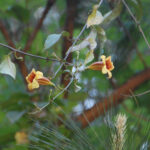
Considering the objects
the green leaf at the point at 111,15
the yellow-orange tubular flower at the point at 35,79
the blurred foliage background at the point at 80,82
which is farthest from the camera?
the blurred foliage background at the point at 80,82

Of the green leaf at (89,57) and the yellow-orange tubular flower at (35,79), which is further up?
the yellow-orange tubular flower at (35,79)

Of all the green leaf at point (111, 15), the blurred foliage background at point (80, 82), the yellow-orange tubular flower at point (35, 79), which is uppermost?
the yellow-orange tubular flower at point (35, 79)

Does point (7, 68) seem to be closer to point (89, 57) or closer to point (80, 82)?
point (89, 57)

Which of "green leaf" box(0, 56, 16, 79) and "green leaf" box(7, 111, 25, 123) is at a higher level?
"green leaf" box(0, 56, 16, 79)

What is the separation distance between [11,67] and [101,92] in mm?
592

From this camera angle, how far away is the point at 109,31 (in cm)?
90

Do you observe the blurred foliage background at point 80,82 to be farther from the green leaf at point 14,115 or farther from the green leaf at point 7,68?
the green leaf at point 7,68

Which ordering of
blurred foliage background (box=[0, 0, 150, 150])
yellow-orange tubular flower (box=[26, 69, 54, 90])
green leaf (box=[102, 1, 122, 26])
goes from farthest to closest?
1. blurred foliage background (box=[0, 0, 150, 150])
2. green leaf (box=[102, 1, 122, 26])
3. yellow-orange tubular flower (box=[26, 69, 54, 90])

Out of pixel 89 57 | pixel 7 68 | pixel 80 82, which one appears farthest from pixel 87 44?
pixel 80 82

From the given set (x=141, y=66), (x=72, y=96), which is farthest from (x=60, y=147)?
(x=141, y=66)

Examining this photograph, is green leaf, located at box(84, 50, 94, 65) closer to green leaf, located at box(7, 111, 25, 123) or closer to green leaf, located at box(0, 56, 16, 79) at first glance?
green leaf, located at box(0, 56, 16, 79)

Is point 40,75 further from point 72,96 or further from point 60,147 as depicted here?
point 72,96

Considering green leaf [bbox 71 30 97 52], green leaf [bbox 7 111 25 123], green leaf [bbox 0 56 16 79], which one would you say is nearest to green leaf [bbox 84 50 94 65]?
green leaf [bbox 71 30 97 52]

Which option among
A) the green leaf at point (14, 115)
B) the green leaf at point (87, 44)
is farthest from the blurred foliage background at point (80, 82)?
the green leaf at point (87, 44)
